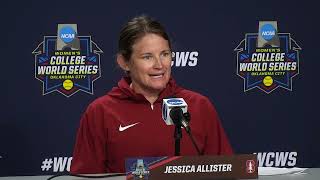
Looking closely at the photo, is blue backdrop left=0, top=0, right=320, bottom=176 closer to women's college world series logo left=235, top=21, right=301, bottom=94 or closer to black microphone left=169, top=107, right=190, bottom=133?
women's college world series logo left=235, top=21, right=301, bottom=94

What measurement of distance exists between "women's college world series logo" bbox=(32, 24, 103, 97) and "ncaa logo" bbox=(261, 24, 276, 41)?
959 mm

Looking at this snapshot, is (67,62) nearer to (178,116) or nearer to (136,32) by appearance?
(136,32)

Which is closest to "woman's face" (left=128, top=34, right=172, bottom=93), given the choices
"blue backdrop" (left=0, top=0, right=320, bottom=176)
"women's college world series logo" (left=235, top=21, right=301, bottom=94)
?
"blue backdrop" (left=0, top=0, right=320, bottom=176)

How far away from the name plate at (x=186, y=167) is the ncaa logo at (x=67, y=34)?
1.66 meters

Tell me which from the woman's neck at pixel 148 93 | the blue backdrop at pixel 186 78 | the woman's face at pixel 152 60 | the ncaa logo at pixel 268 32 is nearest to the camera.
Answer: the woman's face at pixel 152 60

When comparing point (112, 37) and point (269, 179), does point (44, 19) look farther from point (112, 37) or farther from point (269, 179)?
point (269, 179)

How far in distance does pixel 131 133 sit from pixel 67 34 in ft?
3.92

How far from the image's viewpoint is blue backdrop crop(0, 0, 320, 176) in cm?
264

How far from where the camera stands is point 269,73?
2826mm

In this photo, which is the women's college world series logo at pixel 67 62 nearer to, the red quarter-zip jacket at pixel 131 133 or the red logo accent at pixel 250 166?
the red quarter-zip jacket at pixel 131 133

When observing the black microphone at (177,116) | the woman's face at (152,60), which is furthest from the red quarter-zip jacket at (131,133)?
the black microphone at (177,116)

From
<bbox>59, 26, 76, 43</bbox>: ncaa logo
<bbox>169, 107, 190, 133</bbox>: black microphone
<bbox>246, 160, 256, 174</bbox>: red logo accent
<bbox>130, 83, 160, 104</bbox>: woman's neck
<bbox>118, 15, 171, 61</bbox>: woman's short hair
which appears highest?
<bbox>59, 26, 76, 43</bbox>: ncaa logo

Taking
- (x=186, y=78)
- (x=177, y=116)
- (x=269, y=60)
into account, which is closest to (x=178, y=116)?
(x=177, y=116)

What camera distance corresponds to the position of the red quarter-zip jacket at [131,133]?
1634 mm
